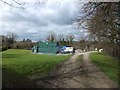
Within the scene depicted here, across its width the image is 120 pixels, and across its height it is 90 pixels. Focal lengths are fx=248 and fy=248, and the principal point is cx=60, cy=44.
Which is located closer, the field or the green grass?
the field

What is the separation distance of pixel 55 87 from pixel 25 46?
77.5m

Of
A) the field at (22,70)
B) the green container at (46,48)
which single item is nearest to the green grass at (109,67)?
the field at (22,70)

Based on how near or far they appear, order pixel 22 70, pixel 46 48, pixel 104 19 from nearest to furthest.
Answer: pixel 22 70 < pixel 104 19 < pixel 46 48

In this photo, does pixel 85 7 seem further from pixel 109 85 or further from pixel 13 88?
pixel 13 88

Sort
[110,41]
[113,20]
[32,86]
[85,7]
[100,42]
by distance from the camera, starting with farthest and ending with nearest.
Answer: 1. [100,42]
2. [110,41]
3. [113,20]
4. [85,7]
5. [32,86]

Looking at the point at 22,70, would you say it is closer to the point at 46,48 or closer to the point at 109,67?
the point at 109,67

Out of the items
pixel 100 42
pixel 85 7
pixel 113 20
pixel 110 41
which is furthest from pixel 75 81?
pixel 100 42

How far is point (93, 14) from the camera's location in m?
18.8

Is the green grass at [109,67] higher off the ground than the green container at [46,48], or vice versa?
the green container at [46,48]

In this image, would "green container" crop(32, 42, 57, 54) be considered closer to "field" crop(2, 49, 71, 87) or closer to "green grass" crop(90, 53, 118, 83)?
"green grass" crop(90, 53, 118, 83)

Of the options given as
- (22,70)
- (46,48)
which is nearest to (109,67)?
(22,70)

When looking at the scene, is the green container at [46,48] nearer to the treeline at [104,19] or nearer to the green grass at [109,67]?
the treeline at [104,19]

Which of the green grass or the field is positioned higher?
the field

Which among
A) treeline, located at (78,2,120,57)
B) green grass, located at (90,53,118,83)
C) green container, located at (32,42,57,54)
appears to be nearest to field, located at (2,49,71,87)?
A: green grass, located at (90,53,118,83)
